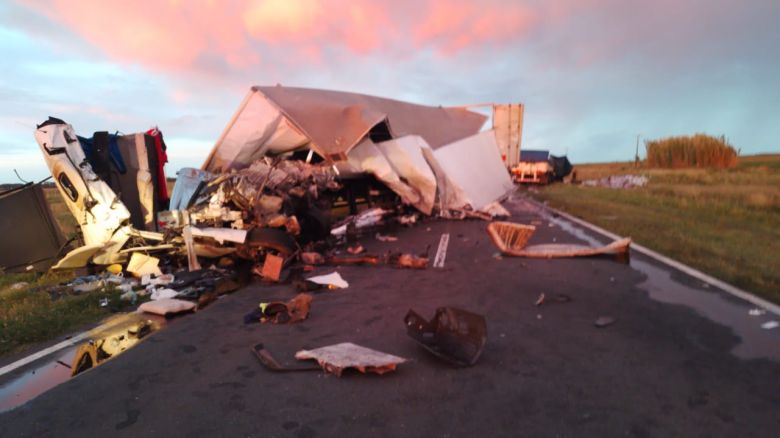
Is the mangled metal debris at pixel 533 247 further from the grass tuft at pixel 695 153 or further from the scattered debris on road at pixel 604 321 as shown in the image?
the grass tuft at pixel 695 153

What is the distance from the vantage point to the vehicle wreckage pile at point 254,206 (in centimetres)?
595

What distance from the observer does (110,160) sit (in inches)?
316

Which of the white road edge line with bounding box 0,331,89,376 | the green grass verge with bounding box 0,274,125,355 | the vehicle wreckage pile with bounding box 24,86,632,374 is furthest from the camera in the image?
the vehicle wreckage pile with bounding box 24,86,632,374

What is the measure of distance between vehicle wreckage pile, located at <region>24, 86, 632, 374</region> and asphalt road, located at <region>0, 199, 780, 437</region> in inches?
11.5

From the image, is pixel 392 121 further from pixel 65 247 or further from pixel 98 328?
pixel 98 328

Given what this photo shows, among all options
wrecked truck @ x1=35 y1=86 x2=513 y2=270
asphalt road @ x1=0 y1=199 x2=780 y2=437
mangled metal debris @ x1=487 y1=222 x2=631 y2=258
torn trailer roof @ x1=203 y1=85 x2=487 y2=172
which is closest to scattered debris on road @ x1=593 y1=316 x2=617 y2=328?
asphalt road @ x1=0 y1=199 x2=780 y2=437

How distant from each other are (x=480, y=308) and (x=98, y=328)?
393cm

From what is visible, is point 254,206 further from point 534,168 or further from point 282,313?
point 534,168

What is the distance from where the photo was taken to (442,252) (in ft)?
25.8

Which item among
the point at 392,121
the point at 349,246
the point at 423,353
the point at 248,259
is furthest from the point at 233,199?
the point at 392,121

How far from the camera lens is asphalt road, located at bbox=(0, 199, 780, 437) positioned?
2.54 meters

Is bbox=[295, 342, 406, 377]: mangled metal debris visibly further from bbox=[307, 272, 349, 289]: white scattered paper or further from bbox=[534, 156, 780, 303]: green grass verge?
bbox=[534, 156, 780, 303]: green grass verge

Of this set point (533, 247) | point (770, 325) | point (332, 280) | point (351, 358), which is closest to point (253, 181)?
point (332, 280)

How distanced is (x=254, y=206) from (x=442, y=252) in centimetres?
325
